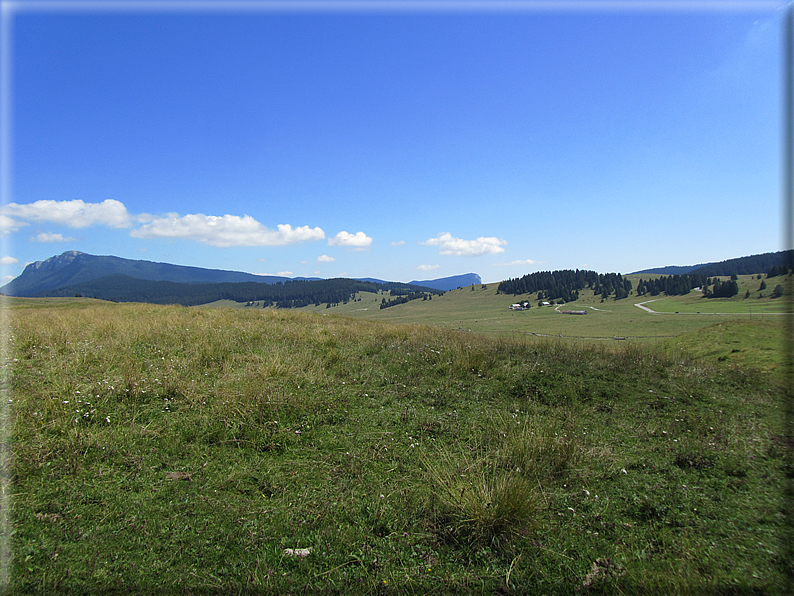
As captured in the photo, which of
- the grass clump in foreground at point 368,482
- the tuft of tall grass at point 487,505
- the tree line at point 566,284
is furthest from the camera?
the tree line at point 566,284

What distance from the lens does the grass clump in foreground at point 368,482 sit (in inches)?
114

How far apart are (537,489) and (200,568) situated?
3.45 metres

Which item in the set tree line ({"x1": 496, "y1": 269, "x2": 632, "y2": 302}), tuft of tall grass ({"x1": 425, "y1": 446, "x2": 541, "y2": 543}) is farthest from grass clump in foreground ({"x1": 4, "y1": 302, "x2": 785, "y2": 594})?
tree line ({"x1": 496, "y1": 269, "x2": 632, "y2": 302})

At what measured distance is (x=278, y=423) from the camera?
536 cm

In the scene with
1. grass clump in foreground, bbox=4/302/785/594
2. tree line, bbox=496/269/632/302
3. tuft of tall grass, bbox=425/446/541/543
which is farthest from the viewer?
tree line, bbox=496/269/632/302

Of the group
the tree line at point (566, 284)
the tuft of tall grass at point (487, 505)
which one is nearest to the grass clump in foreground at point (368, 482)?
the tuft of tall grass at point (487, 505)

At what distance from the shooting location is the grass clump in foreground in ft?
9.52

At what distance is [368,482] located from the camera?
4.14 meters

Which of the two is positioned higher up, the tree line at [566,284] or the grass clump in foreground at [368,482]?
the tree line at [566,284]

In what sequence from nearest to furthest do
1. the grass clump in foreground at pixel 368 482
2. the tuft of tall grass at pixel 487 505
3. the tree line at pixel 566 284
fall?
the grass clump in foreground at pixel 368 482, the tuft of tall grass at pixel 487 505, the tree line at pixel 566 284

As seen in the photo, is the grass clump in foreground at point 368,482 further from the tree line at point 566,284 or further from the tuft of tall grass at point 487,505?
the tree line at point 566,284

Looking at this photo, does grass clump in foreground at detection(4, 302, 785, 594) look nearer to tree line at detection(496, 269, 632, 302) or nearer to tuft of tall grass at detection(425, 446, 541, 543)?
tuft of tall grass at detection(425, 446, 541, 543)

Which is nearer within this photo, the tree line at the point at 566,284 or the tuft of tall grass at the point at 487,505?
the tuft of tall grass at the point at 487,505

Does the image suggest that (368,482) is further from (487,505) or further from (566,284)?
(566,284)
